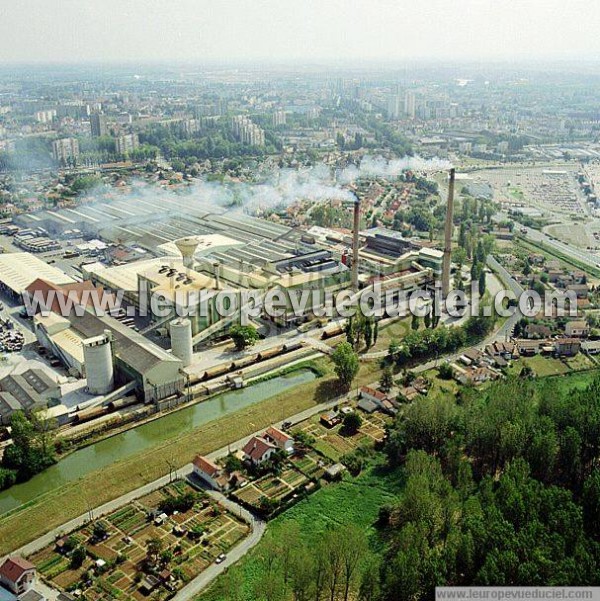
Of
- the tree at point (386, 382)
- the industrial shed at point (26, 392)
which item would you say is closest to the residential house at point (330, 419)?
the tree at point (386, 382)

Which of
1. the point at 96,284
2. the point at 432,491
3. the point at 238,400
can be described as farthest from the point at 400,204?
the point at 432,491

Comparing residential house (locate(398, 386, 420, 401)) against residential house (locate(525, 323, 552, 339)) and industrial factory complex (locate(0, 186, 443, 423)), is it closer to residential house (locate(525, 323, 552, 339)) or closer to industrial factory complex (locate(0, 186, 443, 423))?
industrial factory complex (locate(0, 186, 443, 423))

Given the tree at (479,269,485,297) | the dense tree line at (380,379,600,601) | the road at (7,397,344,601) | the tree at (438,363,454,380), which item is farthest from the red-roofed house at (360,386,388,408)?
the tree at (479,269,485,297)

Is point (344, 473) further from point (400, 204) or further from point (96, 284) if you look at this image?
point (400, 204)

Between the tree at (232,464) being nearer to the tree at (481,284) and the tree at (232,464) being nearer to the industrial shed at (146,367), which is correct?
the industrial shed at (146,367)

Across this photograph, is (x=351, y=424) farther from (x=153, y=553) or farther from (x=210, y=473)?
(x=153, y=553)

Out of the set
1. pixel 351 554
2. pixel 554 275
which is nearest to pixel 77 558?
pixel 351 554
